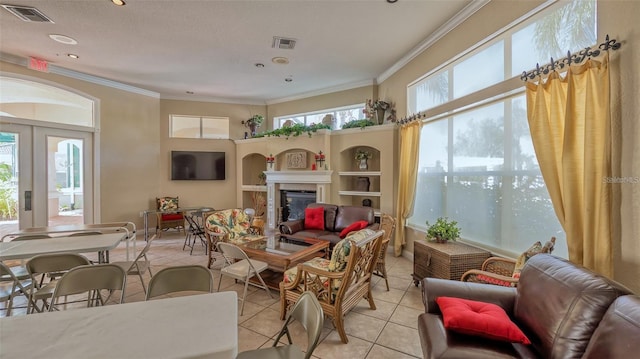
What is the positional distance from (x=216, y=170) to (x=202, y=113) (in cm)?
157

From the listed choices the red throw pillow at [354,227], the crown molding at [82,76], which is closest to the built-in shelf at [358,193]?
the red throw pillow at [354,227]

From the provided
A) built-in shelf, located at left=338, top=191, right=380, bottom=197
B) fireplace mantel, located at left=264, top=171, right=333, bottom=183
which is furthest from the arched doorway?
built-in shelf, located at left=338, top=191, right=380, bottom=197

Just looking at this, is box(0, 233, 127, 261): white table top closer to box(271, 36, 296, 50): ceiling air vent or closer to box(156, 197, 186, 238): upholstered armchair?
box(156, 197, 186, 238): upholstered armchair

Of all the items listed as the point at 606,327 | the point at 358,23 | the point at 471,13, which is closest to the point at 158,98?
the point at 358,23

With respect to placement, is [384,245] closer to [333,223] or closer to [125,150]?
[333,223]

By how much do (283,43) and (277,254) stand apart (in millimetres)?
3119

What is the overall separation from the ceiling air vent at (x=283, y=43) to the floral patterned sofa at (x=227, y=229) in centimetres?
275

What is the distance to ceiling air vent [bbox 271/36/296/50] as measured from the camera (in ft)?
12.9

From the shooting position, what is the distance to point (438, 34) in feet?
12.3

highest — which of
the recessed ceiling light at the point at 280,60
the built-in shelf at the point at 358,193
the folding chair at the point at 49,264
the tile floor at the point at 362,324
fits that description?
the recessed ceiling light at the point at 280,60

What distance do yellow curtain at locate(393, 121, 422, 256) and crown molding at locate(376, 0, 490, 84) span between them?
45.6 inches

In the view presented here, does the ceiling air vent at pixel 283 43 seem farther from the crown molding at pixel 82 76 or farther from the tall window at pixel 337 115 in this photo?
the crown molding at pixel 82 76

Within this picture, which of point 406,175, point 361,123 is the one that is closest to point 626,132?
point 406,175

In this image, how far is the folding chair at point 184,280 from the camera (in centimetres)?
183
